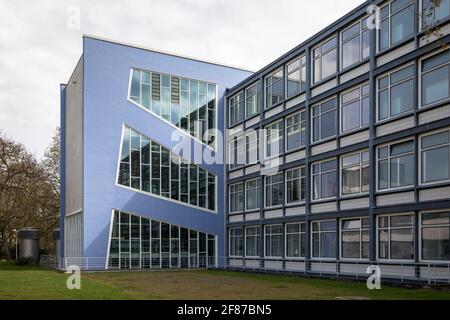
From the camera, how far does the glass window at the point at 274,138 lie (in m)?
36.2

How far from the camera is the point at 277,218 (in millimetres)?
35562

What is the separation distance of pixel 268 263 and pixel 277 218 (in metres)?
3.08

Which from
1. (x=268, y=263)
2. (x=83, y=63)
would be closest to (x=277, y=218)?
(x=268, y=263)

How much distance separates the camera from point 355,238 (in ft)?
92.2

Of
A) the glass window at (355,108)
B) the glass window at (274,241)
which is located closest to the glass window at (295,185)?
the glass window at (274,241)

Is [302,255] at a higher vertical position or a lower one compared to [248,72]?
lower

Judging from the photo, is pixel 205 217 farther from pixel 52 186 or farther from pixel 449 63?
pixel 449 63

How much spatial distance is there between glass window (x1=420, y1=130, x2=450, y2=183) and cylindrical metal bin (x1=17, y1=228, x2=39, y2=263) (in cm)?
3500

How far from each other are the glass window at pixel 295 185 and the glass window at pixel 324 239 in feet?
7.25

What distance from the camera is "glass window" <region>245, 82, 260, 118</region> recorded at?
39.6 metres

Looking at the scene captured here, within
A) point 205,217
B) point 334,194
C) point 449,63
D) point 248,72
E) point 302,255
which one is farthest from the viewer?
point 248,72

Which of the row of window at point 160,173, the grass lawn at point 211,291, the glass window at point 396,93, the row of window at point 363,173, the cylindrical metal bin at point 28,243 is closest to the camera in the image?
the grass lawn at point 211,291

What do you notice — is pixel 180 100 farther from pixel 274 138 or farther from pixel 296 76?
pixel 296 76

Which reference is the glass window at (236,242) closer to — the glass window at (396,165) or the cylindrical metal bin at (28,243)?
the glass window at (396,165)
